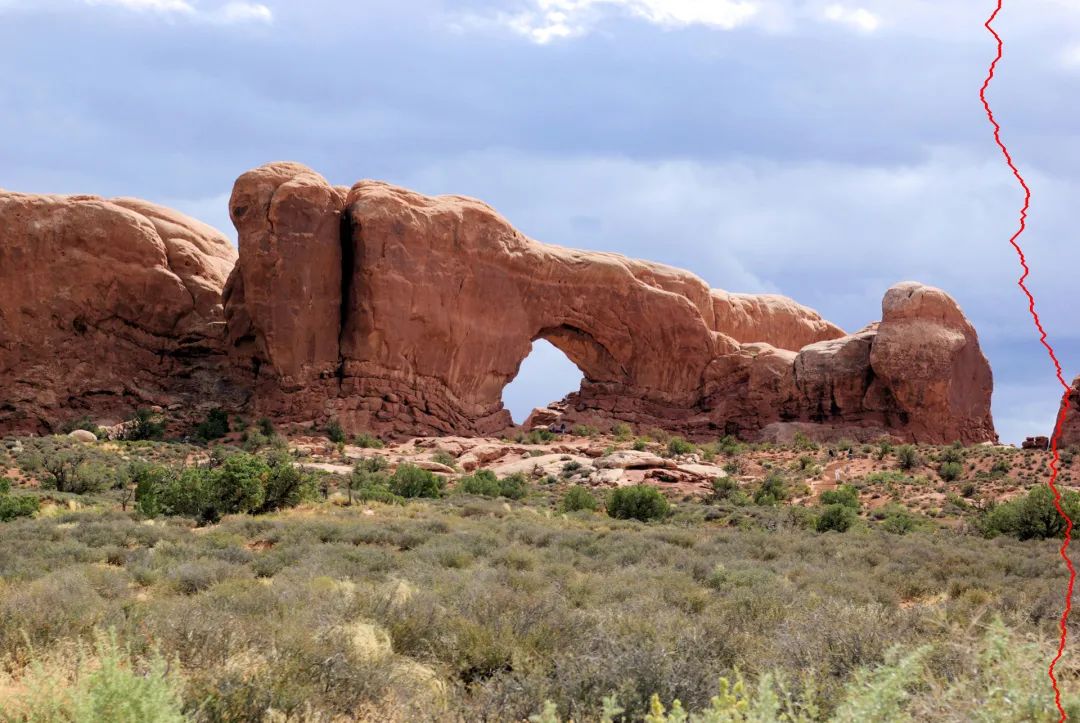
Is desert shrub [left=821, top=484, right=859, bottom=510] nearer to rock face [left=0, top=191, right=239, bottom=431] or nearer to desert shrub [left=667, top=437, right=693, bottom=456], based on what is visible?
desert shrub [left=667, top=437, right=693, bottom=456]

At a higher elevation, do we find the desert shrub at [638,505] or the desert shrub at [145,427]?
the desert shrub at [145,427]

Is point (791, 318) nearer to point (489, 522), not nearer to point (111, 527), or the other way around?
point (489, 522)

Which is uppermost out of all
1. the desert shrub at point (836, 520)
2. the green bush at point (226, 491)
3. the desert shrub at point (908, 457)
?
the desert shrub at point (908, 457)

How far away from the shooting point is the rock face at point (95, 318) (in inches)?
1358

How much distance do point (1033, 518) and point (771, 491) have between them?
30.2ft

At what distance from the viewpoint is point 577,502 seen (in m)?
24.8

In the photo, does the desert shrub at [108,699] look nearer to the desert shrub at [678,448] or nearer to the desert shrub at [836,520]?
the desert shrub at [836,520]

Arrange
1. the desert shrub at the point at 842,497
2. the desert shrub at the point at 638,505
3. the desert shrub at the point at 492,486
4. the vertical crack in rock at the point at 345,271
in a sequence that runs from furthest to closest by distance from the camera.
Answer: the vertical crack in rock at the point at 345,271, the desert shrub at the point at 492,486, the desert shrub at the point at 842,497, the desert shrub at the point at 638,505

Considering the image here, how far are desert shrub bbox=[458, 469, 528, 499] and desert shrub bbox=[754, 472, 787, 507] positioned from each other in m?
6.35

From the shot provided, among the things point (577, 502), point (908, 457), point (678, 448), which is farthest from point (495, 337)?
point (908, 457)

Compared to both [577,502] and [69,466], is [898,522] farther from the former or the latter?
[69,466]

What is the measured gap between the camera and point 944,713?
14.1ft

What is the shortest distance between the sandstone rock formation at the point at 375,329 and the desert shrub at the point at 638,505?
12288 mm

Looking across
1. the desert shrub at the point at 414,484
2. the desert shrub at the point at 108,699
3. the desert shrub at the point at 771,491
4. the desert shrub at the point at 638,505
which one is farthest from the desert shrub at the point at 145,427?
the desert shrub at the point at 108,699
